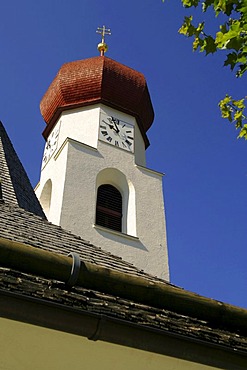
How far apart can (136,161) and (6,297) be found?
1620cm

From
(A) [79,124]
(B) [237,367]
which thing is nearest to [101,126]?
(A) [79,124]

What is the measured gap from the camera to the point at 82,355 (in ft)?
12.7

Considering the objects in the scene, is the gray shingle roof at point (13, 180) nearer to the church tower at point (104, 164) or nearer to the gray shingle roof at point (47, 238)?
the gray shingle roof at point (47, 238)

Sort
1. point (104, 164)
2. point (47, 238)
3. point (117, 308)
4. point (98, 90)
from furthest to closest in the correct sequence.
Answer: point (98, 90)
point (104, 164)
point (47, 238)
point (117, 308)

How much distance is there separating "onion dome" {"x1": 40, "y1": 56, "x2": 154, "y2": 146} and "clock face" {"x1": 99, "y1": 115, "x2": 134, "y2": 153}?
0.68 m

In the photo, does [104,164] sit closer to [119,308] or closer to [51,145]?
[51,145]

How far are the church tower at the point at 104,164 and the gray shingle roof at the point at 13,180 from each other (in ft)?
17.1

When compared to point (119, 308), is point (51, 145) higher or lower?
higher

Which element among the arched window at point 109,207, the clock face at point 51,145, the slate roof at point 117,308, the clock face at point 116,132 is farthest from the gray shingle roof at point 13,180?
the clock face at point 51,145

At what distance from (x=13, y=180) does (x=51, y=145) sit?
1189 centimetres

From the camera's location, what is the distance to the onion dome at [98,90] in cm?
2108

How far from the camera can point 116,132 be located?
19.9 metres

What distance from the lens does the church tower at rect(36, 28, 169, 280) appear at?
52.6ft

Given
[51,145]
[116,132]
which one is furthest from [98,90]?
[51,145]
